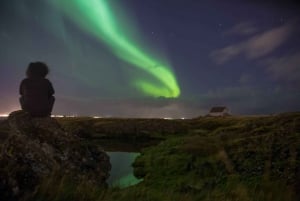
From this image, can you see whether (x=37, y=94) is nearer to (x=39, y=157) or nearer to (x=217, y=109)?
(x=39, y=157)

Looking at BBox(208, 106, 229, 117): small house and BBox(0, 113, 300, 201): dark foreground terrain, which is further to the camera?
BBox(208, 106, 229, 117): small house

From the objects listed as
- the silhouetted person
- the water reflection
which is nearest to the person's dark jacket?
the silhouetted person

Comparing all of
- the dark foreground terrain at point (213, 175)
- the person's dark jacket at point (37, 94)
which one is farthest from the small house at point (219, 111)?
the person's dark jacket at point (37, 94)

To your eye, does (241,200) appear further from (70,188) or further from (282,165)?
(282,165)

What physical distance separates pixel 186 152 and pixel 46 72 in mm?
15649

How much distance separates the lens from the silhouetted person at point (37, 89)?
1406 centimetres

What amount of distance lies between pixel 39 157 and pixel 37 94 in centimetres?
562

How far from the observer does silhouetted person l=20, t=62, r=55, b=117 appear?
14062mm

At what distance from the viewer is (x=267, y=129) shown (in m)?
27.4

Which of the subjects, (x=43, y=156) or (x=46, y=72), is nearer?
(x=43, y=156)

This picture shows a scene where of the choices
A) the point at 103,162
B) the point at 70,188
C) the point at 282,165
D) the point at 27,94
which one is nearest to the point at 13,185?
the point at 70,188

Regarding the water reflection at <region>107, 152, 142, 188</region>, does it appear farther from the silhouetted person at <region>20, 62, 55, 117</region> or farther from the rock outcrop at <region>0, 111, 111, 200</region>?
the rock outcrop at <region>0, 111, 111, 200</region>

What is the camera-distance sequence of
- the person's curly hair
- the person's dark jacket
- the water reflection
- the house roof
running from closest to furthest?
1. the person's dark jacket
2. the person's curly hair
3. the water reflection
4. the house roof

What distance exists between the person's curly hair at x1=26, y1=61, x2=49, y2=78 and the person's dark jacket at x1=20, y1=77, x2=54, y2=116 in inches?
6.8
